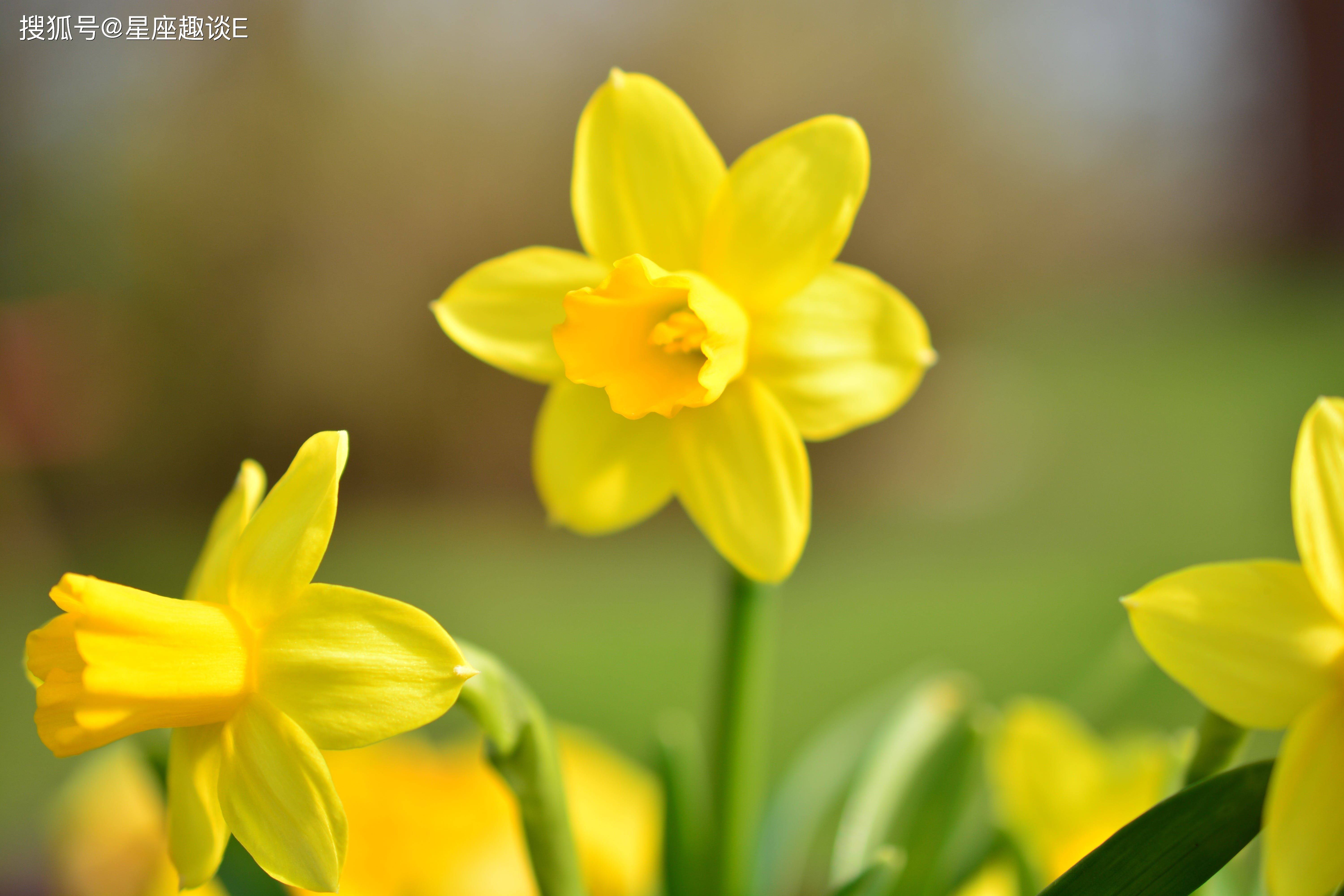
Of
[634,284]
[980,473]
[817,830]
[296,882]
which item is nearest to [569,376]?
[634,284]

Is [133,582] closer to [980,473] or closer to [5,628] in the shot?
[5,628]

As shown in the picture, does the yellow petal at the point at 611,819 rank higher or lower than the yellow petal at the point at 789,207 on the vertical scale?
lower

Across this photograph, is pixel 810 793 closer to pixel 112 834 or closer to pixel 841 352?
pixel 841 352

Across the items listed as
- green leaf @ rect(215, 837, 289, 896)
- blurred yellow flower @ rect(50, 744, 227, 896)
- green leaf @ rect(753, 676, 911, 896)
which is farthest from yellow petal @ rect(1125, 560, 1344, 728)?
blurred yellow flower @ rect(50, 744, 227, 896)

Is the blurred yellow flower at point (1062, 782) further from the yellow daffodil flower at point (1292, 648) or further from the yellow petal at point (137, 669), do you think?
the yellow petal at point (137, 669)

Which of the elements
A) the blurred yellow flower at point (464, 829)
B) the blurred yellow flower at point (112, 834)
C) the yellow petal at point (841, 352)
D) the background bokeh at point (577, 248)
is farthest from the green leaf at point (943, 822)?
the background bokeh at point (577, 248)

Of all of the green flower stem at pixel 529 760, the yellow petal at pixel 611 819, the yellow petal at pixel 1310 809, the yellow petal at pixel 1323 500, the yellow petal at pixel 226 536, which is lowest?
the yellow petal at pixel 611 819

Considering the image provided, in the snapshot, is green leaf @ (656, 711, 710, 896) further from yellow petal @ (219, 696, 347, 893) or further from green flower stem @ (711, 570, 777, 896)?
yellow petal @ (219, 696, 347, 893)
